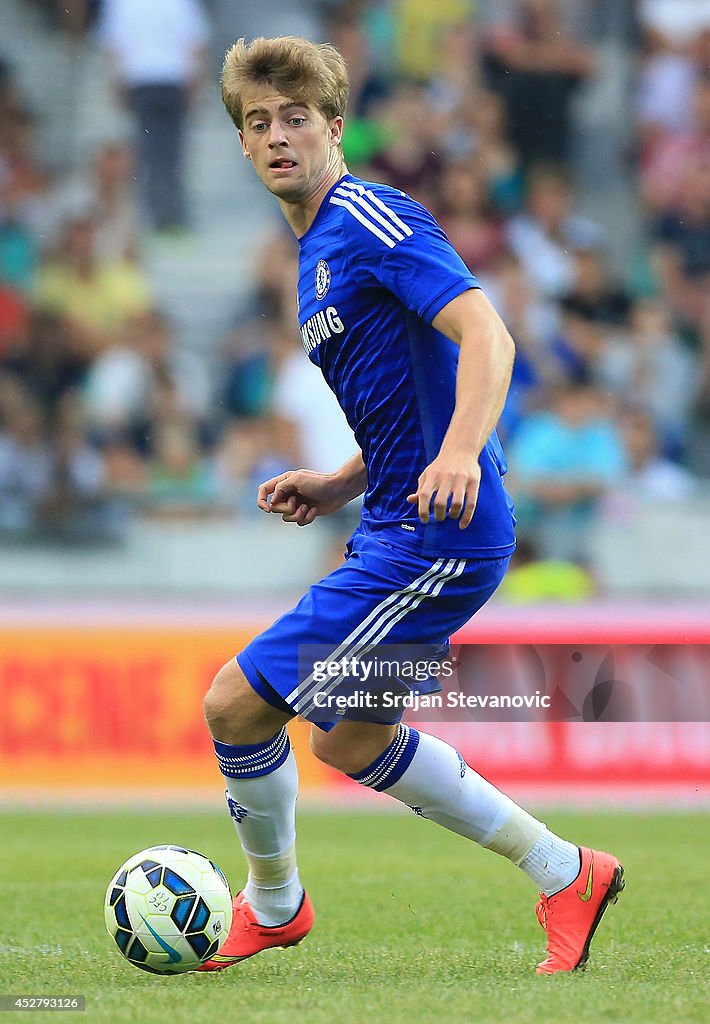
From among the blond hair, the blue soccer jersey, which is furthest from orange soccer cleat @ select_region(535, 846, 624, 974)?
the blond hair

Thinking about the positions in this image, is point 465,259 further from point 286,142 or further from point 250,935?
point 250,935

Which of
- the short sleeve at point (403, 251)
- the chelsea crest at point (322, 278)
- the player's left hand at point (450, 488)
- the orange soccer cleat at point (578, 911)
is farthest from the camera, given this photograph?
the orange soccer cleat at point (578, 911)

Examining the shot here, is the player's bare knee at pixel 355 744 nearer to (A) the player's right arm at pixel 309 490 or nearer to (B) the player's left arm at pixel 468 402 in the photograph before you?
(A) the player's right arm at pixel 309 490

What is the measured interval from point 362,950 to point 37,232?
772cm

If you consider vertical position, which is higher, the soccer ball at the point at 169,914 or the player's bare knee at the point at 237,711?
the player's bare knee at the point at 237,711

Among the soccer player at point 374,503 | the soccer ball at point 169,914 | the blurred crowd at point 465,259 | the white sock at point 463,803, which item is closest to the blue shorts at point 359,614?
the soccer player at point 374,503

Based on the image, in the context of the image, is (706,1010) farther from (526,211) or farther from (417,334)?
(526,211)

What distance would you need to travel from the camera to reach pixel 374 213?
371 centimetres

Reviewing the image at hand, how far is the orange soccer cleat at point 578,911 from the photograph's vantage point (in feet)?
13.0

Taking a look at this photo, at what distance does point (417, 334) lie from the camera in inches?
149

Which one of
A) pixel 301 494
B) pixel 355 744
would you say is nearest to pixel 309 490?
pixel 301 494

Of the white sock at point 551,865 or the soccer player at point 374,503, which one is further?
the white sock at point 551,865

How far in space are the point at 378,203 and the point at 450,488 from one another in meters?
0.78

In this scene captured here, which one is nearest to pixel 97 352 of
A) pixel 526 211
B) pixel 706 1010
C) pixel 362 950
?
pixel 526 211
